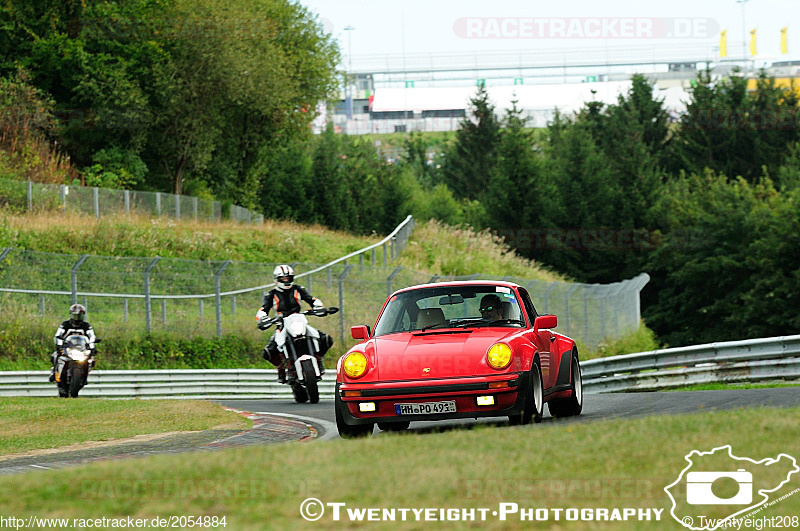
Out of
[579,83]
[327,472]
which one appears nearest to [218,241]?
[327,472]

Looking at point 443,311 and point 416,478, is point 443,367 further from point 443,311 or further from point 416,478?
point 416,478

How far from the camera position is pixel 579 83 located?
140125 millimetres

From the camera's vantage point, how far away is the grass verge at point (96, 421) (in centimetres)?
1269

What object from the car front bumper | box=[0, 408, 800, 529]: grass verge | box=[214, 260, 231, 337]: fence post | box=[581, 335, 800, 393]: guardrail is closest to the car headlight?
the car front bumper

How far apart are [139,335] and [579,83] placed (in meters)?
118

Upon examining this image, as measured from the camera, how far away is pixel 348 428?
35.6 feet

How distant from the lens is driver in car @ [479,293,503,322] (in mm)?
11758

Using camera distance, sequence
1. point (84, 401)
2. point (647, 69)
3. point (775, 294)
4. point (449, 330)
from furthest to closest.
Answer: point (647, 69) → point (775, 294) → point (84, 401) → point (449, 330)

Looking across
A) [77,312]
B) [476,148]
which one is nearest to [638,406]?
[77,312]

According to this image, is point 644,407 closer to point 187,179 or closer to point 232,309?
point 232,309

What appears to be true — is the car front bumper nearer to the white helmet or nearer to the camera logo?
the camera logo

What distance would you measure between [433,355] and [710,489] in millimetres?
4828

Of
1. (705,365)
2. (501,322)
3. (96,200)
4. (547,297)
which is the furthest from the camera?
(96,200)

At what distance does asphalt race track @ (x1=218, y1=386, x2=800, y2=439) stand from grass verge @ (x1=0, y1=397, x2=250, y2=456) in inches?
37.4
